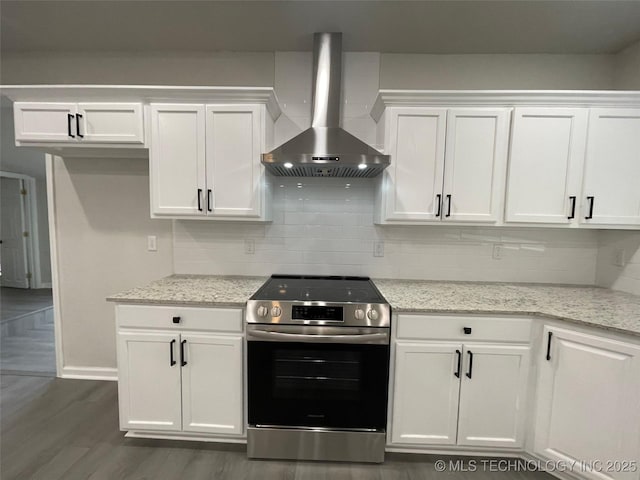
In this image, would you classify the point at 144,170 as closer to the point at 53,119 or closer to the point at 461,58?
the point at 53,119

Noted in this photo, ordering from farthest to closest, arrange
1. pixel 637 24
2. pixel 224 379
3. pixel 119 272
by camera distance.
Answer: pixel 119 272
pixel 637 24
pixel 224 379

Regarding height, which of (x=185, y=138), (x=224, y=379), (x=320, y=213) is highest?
(x=185, y=138)

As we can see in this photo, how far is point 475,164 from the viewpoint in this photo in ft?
6.70

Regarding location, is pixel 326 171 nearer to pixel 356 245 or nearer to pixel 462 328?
pixel 356 245

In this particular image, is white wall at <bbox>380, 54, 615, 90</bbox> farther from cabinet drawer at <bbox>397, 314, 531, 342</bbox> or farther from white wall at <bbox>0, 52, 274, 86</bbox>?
cabinet drawer at <bbox>397, 314, 531, 342</bbox>

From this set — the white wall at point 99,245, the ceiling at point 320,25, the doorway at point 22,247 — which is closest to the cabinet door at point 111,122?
the white wall at point 99,245

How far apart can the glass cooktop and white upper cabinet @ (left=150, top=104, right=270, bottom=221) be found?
1.77 ft

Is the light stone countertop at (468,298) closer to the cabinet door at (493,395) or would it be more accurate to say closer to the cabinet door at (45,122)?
the cabinet door at (493,395)

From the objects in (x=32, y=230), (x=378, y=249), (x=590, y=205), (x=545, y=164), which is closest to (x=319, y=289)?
(x=378, y=249)

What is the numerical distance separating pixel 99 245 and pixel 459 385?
2.98 metres

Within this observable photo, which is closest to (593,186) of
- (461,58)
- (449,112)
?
(449,112)

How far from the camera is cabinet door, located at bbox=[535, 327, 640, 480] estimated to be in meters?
1.45

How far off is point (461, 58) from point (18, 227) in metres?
7.13

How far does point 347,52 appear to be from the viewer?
2.36 m
